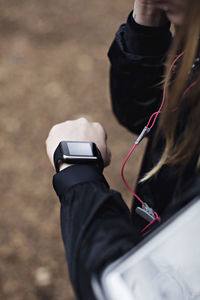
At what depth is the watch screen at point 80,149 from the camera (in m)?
1.09

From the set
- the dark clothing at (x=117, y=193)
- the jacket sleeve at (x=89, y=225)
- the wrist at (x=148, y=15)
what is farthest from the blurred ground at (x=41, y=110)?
the wrist at (x=148, y=15)

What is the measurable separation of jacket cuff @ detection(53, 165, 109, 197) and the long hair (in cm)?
22

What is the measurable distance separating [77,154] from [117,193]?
192 mm

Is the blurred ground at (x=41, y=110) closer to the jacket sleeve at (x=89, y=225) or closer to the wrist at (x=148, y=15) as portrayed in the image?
the jacket sleeve at (x=89, y=225)

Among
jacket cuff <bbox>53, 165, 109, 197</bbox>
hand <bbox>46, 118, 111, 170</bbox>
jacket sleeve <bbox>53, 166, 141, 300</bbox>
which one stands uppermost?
hand <bbox>46, 118, 111, 170</bbox>

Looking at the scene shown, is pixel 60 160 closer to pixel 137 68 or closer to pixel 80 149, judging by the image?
pixel 80 149

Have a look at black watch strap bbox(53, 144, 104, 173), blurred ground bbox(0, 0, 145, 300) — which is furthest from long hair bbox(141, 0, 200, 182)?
blurred ground bbox(0, 0, 145, 300)

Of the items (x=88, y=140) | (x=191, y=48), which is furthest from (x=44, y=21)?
(x=191, y=48)

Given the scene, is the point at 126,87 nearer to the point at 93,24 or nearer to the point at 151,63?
the point at 151,63

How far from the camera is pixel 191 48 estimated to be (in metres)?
0.87

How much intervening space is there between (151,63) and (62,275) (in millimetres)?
1416

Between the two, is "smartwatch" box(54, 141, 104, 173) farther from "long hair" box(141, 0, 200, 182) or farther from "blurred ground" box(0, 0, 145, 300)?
"blurred ground" box(0, 0, 145, 300)

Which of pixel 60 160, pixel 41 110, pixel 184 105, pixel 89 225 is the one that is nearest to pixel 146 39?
pixel 184 105

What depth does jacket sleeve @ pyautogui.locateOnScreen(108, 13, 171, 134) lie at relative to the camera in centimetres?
128
